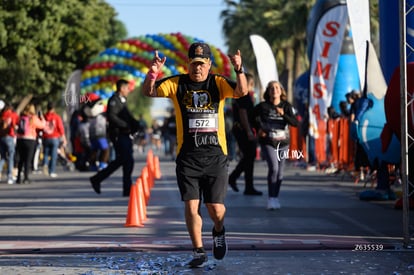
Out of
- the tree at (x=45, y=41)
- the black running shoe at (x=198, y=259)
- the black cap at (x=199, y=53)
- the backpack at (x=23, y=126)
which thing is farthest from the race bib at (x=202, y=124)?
the tree at (x=45, y=41)

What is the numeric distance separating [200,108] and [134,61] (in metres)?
26.5

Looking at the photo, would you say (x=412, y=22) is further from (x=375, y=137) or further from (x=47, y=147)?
(x=47, y=147)

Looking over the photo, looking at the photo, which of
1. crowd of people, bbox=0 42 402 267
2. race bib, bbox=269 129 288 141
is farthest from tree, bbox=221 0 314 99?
race bib, bbox=269 129 288 141

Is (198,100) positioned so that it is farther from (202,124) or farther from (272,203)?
Answer: (272,203)

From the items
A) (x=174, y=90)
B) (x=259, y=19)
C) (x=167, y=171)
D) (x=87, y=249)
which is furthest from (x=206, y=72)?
(x=259, y=19)

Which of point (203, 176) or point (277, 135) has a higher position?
point (277, 135)

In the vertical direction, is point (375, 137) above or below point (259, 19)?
below

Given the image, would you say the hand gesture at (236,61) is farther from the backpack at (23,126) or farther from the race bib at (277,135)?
the backpack at (23,126)

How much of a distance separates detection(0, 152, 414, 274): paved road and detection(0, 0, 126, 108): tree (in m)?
22.5

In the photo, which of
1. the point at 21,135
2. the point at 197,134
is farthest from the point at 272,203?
the point at 21,135

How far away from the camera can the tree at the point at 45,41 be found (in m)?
39.8

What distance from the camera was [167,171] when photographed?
91.8 feet

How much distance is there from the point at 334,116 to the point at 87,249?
1558 centimetres

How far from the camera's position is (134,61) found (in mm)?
35094
